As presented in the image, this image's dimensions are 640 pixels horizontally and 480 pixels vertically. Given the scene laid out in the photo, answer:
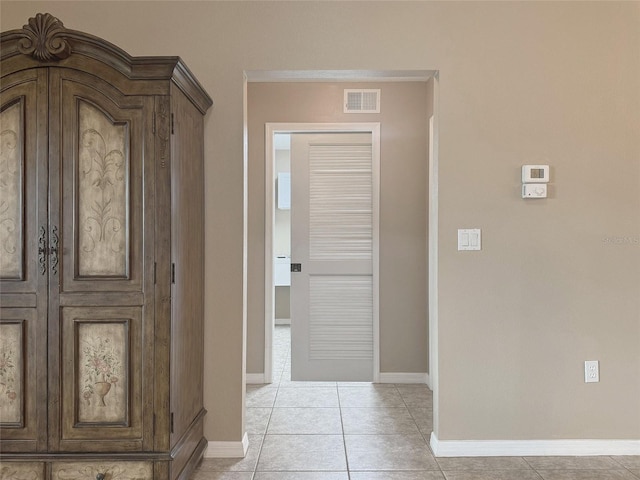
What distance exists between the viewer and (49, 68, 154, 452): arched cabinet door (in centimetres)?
188

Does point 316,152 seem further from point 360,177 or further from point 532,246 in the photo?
point 532,246

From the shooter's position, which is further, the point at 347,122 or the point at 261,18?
the point at 347,122

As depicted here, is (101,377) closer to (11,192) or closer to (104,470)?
(104,470)

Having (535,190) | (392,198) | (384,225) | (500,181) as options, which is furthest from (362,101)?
(535,190)

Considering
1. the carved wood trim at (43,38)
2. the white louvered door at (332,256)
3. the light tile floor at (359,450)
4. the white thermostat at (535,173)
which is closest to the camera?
the carved wood trim at (43,38)

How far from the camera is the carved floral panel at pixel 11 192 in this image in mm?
1882

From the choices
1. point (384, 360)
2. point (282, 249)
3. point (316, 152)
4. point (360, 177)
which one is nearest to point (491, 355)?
point (384, 360)

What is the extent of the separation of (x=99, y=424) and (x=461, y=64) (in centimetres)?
255

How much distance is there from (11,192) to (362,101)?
8.82 feet

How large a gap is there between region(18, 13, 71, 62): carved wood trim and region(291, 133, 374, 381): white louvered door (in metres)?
2.16

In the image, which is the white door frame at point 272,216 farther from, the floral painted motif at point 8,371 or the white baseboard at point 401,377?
the floral painted motif at point 8,371

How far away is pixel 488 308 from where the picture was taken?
8.13ft

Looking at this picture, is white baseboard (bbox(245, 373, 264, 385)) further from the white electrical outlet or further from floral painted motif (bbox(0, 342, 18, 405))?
the white electrical outlet

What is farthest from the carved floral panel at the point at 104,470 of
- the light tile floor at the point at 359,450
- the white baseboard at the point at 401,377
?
the white baseboard at the point at 401,377
